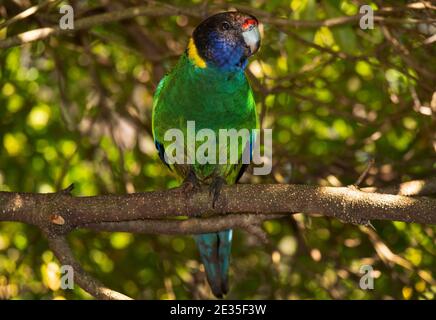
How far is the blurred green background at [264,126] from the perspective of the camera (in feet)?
12.0

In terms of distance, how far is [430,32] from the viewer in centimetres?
336

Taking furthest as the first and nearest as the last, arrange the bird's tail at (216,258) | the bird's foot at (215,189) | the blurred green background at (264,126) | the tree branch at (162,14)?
the blurred green background at (264,126)
the bird's tail at (216,258)
the tree branch at (162,14)
the bird's foot at (215,189)

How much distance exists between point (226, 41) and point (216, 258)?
1.19 meters

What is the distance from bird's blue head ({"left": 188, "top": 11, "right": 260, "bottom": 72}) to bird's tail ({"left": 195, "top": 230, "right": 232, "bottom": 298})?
3.13 ft

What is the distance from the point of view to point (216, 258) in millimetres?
3521

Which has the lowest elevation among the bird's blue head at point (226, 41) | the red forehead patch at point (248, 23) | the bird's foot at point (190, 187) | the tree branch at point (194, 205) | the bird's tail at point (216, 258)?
the bird's tail at point (216, 258)

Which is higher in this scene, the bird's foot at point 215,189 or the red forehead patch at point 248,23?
the red forehead patch at point 248,23

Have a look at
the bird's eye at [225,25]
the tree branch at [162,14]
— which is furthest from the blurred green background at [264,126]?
the bird's eye at [225,25]

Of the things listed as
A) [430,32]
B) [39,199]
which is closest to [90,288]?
[39,199]

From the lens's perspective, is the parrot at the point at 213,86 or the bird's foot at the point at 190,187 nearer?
the bird's foot at the point at 190,187

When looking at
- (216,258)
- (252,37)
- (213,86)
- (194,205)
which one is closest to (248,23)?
(252,37)

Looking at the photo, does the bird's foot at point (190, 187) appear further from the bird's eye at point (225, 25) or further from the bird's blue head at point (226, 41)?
the bird's eye at point (225, 25)

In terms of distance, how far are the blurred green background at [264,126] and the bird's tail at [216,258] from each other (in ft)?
0.88

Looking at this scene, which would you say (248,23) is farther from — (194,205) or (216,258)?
(216,258)
